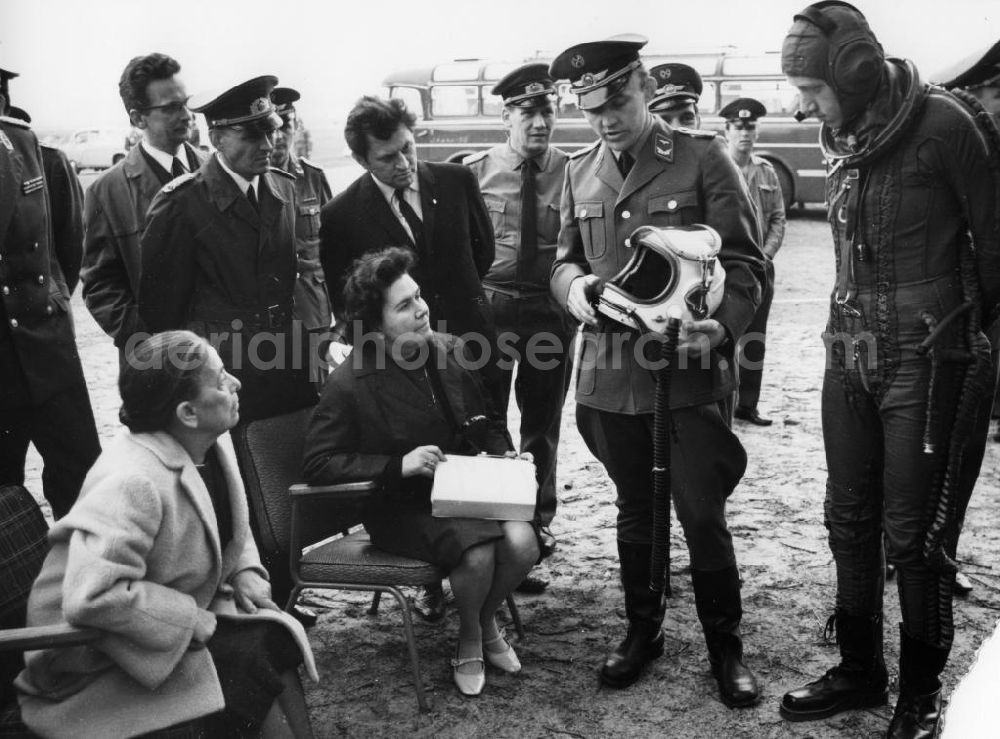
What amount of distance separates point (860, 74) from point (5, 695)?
9.18 feet

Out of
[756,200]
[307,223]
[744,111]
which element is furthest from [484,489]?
[744,111]

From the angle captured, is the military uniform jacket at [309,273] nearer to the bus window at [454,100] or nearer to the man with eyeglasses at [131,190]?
the man with eyeglasses at [131,190]

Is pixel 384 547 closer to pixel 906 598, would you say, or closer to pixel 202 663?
pixel 202 663

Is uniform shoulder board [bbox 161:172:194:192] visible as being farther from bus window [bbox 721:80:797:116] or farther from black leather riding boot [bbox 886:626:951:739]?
bus window [bbox 721:80:797:116]

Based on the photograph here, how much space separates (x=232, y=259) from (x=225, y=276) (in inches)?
2.8

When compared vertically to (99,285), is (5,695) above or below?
below

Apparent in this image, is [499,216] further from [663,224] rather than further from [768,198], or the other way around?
[768,198]

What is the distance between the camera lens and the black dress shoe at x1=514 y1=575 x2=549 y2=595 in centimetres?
454

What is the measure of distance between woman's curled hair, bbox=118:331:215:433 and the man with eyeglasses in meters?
1.56

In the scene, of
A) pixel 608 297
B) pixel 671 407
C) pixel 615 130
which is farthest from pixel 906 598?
pixel 615 130

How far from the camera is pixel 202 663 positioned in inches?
103

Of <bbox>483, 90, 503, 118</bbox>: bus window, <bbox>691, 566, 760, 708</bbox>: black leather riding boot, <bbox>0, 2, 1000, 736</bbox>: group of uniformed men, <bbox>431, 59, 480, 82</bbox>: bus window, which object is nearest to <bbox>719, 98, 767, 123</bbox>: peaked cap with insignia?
<bbox>0, 2, 1000, 736</bbox>: group of uniformed men

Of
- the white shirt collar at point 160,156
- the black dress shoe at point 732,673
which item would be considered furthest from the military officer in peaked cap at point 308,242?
the black dress shoe at point 732,673

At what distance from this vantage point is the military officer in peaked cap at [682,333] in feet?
11.5
